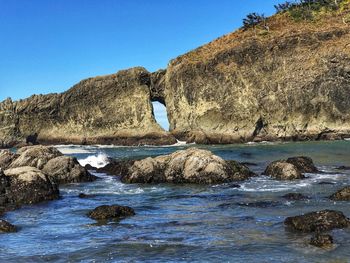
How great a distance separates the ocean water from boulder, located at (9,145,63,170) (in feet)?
21.6

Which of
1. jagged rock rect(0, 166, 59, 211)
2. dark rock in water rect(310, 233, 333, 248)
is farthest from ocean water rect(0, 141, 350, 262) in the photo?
jagged rock rect(0, 166, 59, 211)

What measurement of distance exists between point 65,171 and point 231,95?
5782cm

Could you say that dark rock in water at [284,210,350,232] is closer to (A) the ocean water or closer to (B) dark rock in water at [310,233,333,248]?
(A) the ocean water

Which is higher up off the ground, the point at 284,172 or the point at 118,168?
the point at 118,168

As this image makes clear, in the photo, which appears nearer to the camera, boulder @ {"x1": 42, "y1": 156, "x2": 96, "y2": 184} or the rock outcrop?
boulder @ {"x1": 42, "y1": 156, "x2": 96, "y2": 184}

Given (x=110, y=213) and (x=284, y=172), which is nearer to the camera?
(x=110, y=213)

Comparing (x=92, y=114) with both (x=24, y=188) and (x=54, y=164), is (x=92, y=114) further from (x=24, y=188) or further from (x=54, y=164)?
(x=24, y=188)

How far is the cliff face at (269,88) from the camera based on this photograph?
75.3 m

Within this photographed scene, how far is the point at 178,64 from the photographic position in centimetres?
9181

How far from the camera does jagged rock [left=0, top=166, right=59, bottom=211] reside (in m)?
20.6

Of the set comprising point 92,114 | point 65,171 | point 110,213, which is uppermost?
point 92,114

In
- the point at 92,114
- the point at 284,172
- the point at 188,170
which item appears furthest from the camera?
the point at 92,114

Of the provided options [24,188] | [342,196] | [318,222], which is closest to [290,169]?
[342,196]

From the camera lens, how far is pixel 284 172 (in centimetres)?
2684
